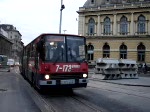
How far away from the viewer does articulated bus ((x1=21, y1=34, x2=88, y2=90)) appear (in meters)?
15.3

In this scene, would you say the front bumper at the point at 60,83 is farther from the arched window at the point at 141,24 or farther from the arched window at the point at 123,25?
the arched window at the point at 123,25

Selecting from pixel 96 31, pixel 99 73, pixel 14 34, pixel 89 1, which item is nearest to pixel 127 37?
pixel 96 31

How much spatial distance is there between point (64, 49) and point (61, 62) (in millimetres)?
675

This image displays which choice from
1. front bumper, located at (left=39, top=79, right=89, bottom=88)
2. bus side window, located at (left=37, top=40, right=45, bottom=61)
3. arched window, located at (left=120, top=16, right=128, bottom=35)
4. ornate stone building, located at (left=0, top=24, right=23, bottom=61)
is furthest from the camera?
ornate stone building, located at (left=0, top=24, right=23, bottom=61)

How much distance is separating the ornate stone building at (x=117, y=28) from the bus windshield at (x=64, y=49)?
48.4 meters

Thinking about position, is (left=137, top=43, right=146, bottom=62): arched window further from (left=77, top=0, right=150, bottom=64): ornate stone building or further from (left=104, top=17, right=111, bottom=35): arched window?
(left=104, top=17, right=111, bottom=35): arched window

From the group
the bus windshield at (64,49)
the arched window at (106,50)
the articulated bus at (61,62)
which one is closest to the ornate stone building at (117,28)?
the arched window at (106,50)

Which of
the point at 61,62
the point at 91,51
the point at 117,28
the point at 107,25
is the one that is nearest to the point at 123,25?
the point at 117,28

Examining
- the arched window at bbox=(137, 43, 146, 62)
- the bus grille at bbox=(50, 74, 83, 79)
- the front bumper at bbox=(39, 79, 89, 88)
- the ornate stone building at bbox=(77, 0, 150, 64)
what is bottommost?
the front bumper at bbox=(39, 79, 89, 88)

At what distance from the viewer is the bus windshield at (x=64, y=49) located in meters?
15.5

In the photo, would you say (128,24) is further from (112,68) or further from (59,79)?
(59,79)

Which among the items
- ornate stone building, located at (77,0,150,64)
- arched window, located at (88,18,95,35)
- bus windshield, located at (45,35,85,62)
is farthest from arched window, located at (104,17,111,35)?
bus windshield, located at (45,35,85,62)

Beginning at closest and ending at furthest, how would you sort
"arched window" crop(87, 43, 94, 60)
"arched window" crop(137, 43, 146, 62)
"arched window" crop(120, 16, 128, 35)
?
"arched window" crop(137, 43, 146, 62), "arched window" crop(120, 16, 128, 35), "arched window" crop(87, 43, 94, 60)

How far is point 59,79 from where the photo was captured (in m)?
15.3
